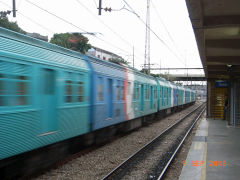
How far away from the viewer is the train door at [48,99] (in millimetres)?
6227

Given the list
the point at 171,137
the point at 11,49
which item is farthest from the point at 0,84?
the point at 171,137

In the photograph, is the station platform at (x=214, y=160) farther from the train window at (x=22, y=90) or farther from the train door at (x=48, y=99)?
the train window at (x=22, y=90)

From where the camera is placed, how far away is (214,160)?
773 cm

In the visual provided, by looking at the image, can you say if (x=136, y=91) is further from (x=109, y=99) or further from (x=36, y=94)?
(x=36, y=94)

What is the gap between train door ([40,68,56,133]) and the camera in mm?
6227

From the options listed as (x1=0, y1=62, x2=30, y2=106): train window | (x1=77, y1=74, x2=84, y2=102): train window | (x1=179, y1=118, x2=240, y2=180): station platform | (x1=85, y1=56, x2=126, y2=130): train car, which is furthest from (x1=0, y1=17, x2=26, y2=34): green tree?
(x1=0, y1=62, x2=30, y2=106): train window

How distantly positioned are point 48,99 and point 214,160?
4.34 metres

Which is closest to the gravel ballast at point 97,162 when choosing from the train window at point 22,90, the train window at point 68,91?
the train window at point 68,91

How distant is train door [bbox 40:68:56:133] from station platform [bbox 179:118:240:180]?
2940 mm

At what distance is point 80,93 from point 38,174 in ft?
7.56

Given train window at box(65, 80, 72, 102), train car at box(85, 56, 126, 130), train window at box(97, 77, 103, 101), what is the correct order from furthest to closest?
train window at box(97, 77, 103, 101) < train car at box(85, 56, 126, 130) < train window at box(65, 80, 72, 102)

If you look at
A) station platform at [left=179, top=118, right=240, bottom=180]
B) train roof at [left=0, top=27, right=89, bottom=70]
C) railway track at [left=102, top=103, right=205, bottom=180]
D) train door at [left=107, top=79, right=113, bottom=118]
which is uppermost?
train roof at [left=0, top=27, right=89, bottom=70]

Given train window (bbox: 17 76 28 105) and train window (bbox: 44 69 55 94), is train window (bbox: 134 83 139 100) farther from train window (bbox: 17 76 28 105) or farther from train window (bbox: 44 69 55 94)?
train window (bbox: 17 76 28 105)

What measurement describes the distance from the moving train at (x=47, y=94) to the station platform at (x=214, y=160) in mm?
2843
